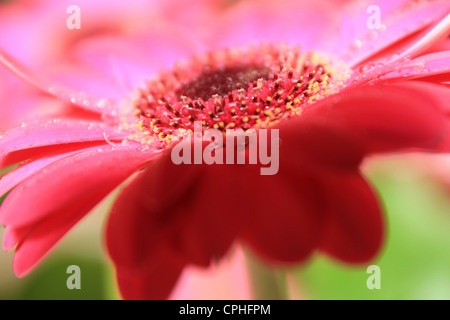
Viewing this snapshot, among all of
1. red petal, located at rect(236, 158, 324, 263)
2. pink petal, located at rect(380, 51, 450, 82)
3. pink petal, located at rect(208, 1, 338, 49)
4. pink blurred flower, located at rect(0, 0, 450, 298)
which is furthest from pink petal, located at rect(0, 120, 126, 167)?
pink petal, located at rect(208, 1, 338, 49)

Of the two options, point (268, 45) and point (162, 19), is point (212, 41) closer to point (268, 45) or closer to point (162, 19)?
point (268, 45)

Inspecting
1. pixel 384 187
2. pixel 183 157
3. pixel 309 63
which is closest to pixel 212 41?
pixel 309 63

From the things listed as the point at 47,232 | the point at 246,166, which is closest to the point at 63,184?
the point at 47,232

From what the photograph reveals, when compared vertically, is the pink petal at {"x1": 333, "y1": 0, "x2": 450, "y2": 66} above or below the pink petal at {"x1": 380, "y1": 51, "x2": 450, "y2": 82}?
above

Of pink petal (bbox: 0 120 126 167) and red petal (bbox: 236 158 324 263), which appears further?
pink petal (bbox: 0 120 126 167)

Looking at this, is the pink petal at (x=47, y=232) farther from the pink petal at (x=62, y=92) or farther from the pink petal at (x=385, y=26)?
the pink petal at (x=385, y=26)

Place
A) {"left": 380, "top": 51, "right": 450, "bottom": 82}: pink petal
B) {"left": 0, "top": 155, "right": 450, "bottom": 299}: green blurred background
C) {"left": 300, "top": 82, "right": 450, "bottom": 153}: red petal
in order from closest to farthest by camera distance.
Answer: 1. {"left": 300, "top": 82, "right": 450, "bottom": 153}: red petal
2. {"left": 380, "top": 51, "right": 450, "bottom": 82}: pink petal
3. {"left": 0, "top": 155, "right": 450, "bottom": 299}: green blurred background

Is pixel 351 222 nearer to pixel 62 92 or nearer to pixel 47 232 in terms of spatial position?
pixel 47 232

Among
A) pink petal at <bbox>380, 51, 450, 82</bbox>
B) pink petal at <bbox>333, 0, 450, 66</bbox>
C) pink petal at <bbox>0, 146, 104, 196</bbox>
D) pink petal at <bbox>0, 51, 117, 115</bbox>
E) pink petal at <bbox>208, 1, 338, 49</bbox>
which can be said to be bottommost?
pink petal at <bbox>0, 146, 104, 196</bbox>

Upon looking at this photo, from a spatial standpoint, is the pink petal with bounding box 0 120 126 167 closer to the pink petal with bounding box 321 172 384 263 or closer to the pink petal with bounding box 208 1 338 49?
the pink petal with bounding box 321 172 384 263
